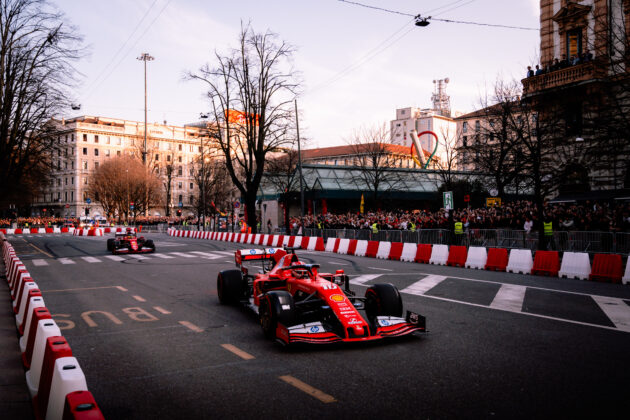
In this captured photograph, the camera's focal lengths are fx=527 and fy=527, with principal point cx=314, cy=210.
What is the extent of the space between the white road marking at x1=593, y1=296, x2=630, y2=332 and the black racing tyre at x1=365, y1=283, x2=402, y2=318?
369 cm

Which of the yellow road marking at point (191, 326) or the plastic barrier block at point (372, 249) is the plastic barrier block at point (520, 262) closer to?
the plastic barrier block at point (372, 249)

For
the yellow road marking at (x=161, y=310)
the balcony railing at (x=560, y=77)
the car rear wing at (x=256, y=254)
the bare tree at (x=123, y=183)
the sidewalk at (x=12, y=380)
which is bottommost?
the sidewalk at (x=12, y=380)

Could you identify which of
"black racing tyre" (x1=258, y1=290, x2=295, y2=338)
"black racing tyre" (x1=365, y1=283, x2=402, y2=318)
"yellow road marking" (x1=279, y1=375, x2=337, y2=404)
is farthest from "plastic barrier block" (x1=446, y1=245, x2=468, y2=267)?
"yellow road marking" (x1=279, y1=375, x2=337, y2=404)

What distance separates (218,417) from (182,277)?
36.2 feet

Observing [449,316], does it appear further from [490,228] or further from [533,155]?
[490,228]

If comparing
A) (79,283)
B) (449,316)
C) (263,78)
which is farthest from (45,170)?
(449,316)

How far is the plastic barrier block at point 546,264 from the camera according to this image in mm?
16578

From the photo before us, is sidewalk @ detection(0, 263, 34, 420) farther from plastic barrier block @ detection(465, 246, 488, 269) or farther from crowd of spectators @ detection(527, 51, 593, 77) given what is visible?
crowd of spectators @ detection(527, 51, 593, 77)

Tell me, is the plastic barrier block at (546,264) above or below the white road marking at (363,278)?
above

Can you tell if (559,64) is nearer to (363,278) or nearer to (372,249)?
(372,249)

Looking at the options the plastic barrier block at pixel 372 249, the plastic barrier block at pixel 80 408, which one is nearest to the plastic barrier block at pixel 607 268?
the plastic barrier block at pixel 372 249

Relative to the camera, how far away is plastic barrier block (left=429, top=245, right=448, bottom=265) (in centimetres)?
2033

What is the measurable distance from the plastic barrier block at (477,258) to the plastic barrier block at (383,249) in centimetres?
443

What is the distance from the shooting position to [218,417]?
4.93 meters
